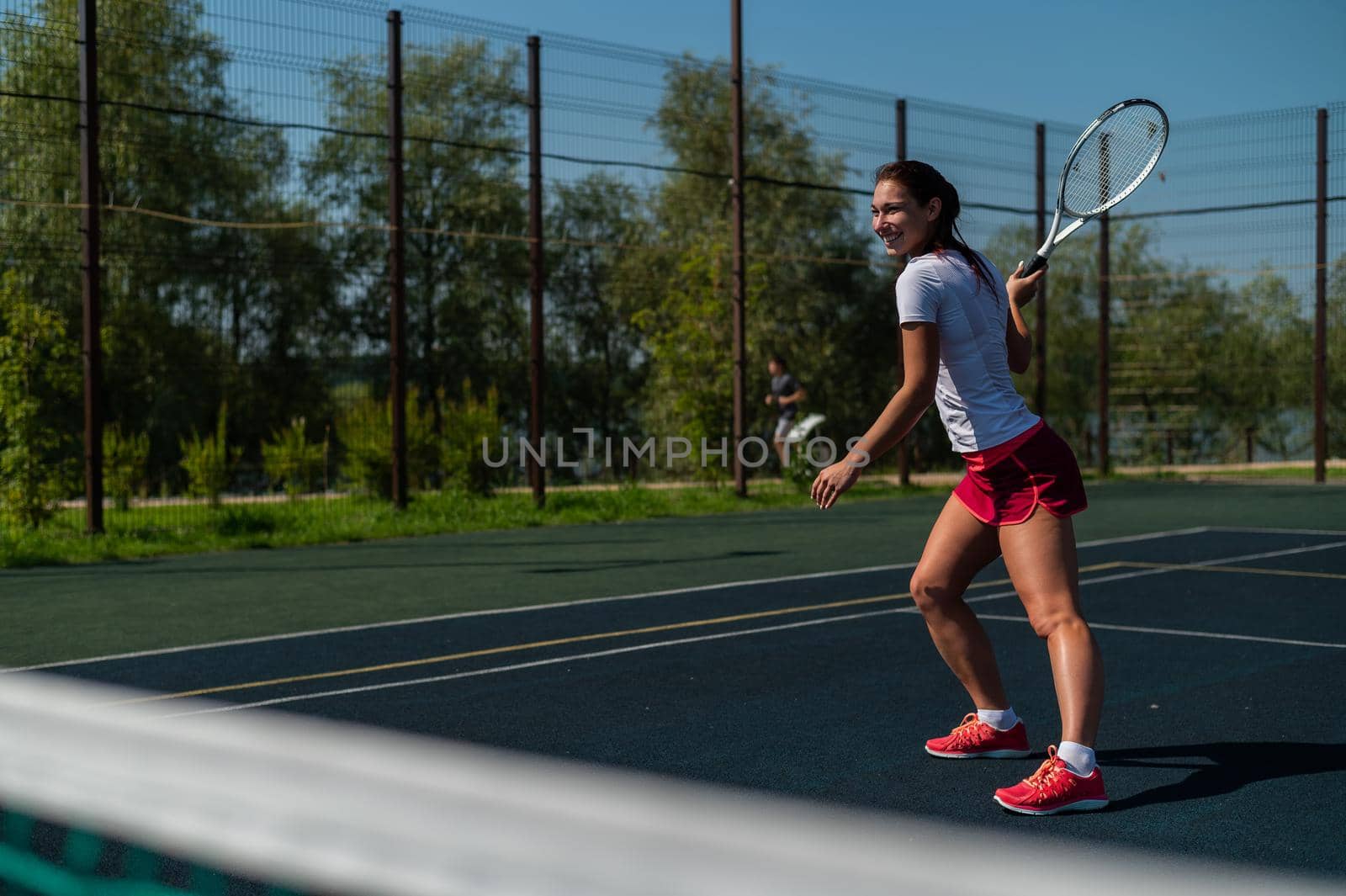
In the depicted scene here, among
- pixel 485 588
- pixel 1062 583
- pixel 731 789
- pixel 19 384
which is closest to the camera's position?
pixel 1062 583

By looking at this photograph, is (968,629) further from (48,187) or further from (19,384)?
(48,187)

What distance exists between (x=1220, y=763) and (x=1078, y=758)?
1.07 m

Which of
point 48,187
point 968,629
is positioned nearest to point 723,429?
point 48,187

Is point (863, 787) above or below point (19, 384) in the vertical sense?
below

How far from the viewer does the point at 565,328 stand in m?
20.1

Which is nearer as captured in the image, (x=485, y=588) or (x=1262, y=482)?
(x=485, y=588)

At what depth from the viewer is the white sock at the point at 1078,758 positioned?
486 cm

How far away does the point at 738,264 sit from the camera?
2050 cm

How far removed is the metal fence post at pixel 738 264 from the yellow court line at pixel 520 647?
31.1 feet

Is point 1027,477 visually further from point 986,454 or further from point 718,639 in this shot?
point 718,639

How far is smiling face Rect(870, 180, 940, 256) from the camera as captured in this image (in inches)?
202

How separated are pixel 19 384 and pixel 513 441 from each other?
6.54 metres

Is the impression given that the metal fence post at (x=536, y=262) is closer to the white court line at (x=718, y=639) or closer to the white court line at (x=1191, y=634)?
the white court line at (x=718, y=639)

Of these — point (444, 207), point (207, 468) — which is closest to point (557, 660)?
point (207, 468)
